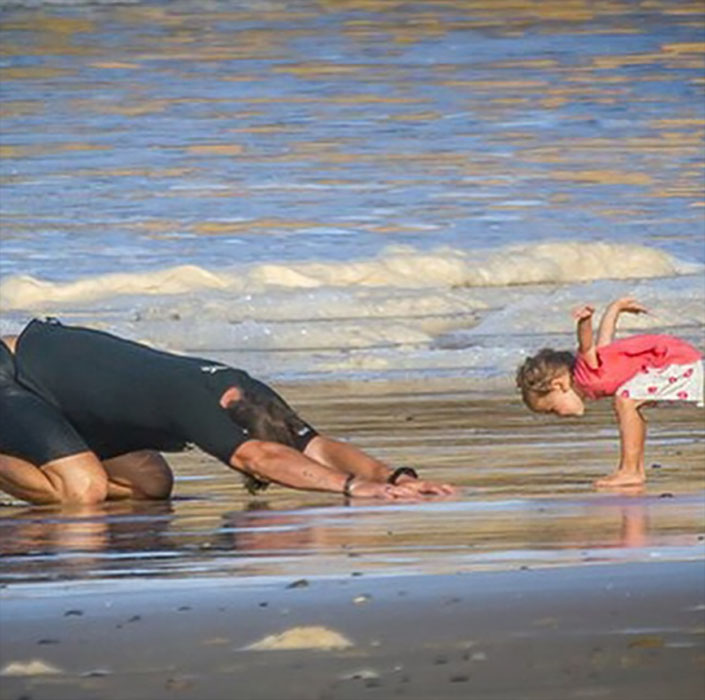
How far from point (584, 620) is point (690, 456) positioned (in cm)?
393

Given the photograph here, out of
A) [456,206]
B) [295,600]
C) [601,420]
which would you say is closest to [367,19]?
[456,206]

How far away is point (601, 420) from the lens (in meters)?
11.1

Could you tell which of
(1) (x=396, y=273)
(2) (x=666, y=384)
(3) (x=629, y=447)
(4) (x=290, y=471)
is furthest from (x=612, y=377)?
(1) (x=396, y=273)

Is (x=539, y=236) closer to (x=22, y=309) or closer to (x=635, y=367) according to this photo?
(x=22, y=309)

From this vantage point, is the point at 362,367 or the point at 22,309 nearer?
the point at 362,367

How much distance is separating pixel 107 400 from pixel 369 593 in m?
2.64

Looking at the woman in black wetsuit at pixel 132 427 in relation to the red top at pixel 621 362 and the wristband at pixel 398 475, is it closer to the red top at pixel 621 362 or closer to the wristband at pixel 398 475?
the wristband at pixel 398 475

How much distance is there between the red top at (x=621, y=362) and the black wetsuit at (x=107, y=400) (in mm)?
908

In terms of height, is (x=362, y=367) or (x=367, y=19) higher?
(x=367, y=19)

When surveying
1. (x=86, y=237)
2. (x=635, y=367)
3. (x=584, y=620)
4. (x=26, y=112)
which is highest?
(x=26, y=112)

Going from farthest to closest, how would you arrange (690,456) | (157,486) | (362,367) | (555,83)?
1. (555,83)
2. (362,367)
3. (690,456)
4. (157,486)

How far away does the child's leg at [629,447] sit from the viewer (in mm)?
8461

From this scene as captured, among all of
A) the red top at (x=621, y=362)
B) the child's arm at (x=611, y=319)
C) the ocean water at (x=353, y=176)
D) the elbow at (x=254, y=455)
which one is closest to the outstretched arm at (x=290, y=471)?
the elbow at (x=254, y=455)

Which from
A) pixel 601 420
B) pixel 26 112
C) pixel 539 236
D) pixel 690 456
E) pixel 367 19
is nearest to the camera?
pixel 690 456
